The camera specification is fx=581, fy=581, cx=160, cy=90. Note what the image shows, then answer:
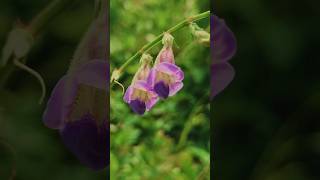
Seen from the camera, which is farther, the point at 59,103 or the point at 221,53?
the point at 221,53

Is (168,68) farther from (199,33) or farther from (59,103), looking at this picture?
(59,103)

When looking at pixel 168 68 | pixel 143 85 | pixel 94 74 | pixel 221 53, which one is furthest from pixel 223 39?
pixel 94 74

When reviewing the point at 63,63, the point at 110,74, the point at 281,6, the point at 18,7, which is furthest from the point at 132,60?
the point at 281,6

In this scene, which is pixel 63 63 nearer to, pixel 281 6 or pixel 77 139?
pixel 77 139

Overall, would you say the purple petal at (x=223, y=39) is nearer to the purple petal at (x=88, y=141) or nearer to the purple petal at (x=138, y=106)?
the purple petal at (x=138, y=106)

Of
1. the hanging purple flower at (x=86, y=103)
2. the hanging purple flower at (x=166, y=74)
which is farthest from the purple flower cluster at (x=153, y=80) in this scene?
the hanging purple flower at (x=86, y=103)

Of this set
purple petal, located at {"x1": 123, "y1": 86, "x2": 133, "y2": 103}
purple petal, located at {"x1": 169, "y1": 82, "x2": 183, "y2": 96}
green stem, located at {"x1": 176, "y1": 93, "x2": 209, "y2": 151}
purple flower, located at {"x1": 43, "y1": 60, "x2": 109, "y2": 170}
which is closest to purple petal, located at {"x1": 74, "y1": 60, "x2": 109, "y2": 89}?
purple flower, located at {"x1": 43, "y1": 60, "x2": 109, "y2": 170}

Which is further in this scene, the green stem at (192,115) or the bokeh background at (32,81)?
the green stem at (192,115)

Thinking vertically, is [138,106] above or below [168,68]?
below
